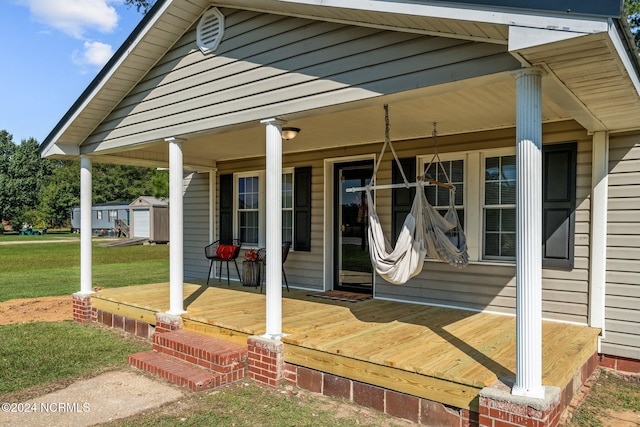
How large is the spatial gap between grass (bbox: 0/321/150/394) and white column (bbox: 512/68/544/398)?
12.4 ft

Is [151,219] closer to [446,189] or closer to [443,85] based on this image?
[446,189]

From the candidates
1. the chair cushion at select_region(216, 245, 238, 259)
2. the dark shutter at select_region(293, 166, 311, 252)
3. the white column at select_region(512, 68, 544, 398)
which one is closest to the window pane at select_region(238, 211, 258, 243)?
the chair cushion at select_region(216, 245, 238, 259)

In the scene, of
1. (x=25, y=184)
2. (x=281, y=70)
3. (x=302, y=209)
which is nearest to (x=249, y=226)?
(x=302, y=209)

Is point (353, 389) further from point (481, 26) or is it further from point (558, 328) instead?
point (481, 26)

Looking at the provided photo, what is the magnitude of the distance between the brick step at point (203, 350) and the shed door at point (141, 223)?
22.4 metres

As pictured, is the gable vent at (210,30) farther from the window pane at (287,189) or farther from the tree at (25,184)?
the tree at (25,184)

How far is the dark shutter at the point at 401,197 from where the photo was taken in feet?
17.4

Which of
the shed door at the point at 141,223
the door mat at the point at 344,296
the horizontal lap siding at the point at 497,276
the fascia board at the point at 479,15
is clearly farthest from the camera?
the shed door at the point at 141,223

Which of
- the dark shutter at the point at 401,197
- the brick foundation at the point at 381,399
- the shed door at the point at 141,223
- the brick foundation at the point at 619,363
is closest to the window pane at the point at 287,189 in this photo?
the dark shutter at the point at 401,197

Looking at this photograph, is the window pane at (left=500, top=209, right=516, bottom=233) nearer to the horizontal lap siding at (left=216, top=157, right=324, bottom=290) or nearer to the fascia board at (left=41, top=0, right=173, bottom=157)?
the horizontal lap siding at (left=216, top=157, right=324, bottom=290)

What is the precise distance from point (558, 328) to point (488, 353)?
1252 mm

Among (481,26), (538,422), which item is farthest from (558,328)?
(481,26)

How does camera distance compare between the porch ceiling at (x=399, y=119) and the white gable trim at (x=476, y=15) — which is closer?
the white gable trim at (x=476, y=15)

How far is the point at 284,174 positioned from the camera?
6785mm
